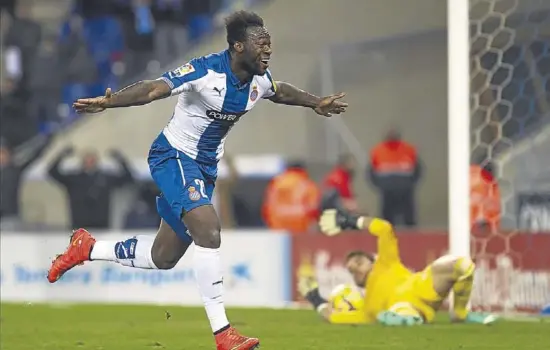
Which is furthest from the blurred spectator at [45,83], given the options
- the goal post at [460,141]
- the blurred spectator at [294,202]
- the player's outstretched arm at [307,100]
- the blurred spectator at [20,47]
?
the player's outstretched arm at [307,100]

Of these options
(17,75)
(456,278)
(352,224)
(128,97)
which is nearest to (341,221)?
(352,224)

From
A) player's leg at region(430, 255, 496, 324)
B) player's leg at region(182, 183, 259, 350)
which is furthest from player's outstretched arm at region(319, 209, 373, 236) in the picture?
player's leg at region(182, 183, 259, 350)

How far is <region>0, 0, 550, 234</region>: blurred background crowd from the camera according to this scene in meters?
16.2

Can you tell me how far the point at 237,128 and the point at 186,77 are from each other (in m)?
10.7

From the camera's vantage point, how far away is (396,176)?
1594 cm

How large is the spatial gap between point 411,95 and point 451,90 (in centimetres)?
643

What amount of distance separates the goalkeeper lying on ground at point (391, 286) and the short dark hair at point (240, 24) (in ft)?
9.79

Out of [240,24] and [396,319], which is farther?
[396,319]

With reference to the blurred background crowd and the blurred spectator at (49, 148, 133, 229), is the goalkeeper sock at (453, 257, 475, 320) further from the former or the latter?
the blurred spectator at (49, 148, 133, 229)

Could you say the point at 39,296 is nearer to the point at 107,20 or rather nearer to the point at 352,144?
Answer: the point at 352,144

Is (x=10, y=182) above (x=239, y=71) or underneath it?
underneath

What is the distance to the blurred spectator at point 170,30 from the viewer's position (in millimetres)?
18986

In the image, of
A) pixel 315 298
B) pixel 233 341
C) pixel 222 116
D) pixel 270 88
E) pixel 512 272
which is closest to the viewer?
pixel 233 341

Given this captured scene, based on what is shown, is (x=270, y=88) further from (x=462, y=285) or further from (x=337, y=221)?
(x=462, y=285)
